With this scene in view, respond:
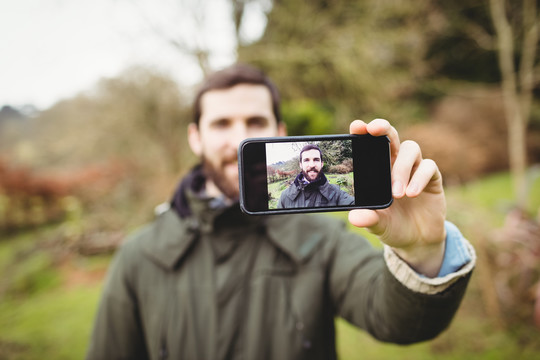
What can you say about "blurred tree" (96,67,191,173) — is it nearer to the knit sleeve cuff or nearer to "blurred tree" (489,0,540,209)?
the knit sleeve cuff

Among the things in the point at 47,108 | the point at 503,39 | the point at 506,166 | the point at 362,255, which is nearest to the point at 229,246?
the point at 362,255

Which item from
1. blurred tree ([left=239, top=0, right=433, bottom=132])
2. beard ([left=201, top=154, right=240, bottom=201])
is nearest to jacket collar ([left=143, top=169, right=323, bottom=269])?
beard ([left=201, top=154, right=240, bottom=201])

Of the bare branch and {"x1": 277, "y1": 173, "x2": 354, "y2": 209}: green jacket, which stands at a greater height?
the bare branch

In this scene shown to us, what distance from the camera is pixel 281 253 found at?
1.75 metres

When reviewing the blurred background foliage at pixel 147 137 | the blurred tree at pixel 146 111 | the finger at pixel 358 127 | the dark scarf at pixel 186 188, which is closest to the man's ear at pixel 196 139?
the dark scarf at pixel 186 188

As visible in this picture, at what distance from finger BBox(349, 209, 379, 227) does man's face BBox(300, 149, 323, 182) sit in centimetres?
19

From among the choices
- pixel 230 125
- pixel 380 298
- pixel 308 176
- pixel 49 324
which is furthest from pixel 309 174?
pixel 49 324

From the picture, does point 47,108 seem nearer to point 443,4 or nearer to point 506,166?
point 443,4

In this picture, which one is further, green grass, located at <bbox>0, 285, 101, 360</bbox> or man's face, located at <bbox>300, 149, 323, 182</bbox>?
green grass, located at <bbox>0, 285, 101, 360</bbox>

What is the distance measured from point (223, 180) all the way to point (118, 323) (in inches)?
42.7

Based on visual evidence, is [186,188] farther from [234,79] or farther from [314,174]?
[314,174]

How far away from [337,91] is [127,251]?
7.22 metres

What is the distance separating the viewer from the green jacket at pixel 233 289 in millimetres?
1577

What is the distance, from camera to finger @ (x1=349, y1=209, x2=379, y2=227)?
931 millimetres
